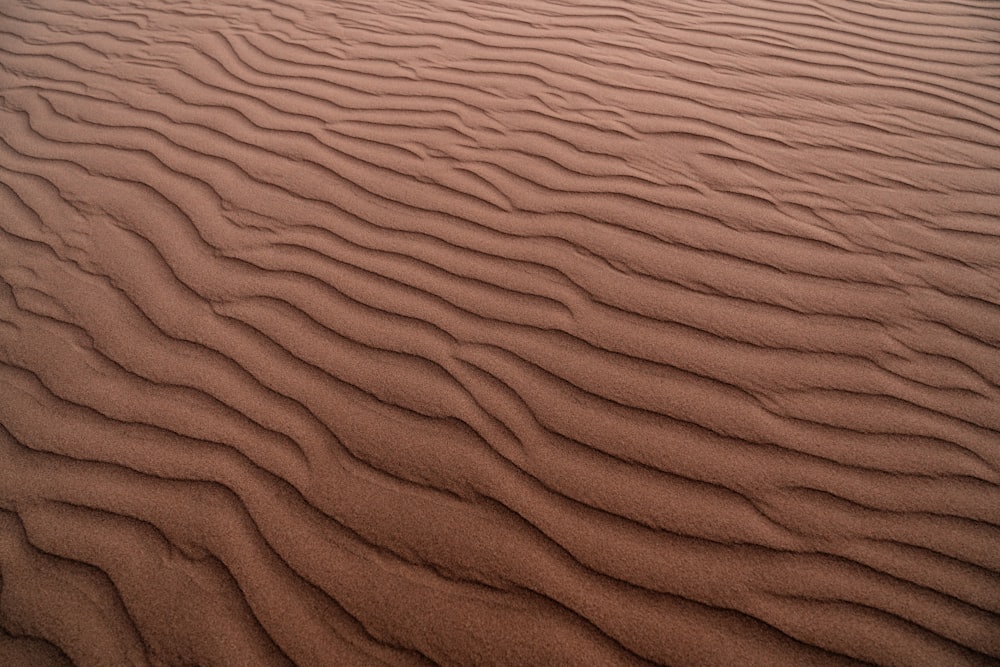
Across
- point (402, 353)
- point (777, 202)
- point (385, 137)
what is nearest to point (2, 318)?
point (402, 353)

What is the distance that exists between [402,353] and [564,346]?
54cm

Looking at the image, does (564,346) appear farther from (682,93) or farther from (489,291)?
(682,93)

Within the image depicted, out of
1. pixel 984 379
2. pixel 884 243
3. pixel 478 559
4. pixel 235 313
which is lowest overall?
pixel 478 559

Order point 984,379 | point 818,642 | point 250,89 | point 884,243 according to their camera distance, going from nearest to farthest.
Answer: point 818,642 → point 984,379 → point 884,243 → point 250,89

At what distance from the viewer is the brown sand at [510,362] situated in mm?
1595

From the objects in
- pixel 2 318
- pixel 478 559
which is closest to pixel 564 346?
pixel 478 559

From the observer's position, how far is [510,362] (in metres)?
2.11

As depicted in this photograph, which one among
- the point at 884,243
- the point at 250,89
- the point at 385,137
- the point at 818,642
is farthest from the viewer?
the point at 250,89

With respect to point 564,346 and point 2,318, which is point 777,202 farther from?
point 2,318

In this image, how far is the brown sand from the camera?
1595mm

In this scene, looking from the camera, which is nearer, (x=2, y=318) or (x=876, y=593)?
(x=876, y=593)

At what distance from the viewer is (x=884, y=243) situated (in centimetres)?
248

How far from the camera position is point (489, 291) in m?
2.34

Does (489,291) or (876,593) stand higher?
(489,291)
